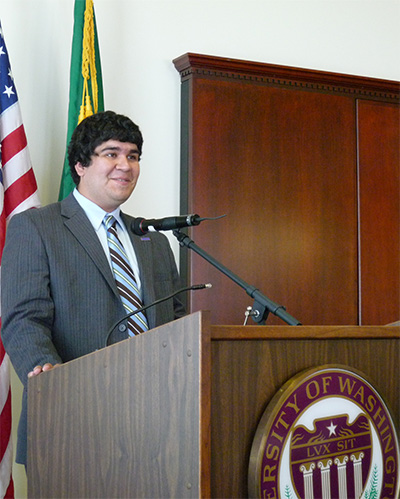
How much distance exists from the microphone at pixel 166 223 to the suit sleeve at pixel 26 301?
16.7 inches

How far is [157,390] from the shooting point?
149 centimetres

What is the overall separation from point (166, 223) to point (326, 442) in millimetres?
777

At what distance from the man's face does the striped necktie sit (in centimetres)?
8

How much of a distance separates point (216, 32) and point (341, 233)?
130cm

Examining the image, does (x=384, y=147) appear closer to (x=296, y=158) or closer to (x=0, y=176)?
(x=296, y=158)

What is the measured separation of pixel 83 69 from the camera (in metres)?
3.40

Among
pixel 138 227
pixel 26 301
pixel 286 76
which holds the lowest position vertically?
pixel 26 301

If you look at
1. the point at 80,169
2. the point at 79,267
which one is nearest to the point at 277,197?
the point at 80,169

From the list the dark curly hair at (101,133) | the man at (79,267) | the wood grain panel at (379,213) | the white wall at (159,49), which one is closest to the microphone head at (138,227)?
the man at (79,267)

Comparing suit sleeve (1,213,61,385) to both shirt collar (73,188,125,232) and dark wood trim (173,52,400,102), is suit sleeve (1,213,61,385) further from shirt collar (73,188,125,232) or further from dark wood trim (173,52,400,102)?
dark wood trim (173,52,400,102)

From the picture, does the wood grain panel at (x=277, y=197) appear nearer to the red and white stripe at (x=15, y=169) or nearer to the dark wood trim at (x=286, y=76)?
the dark wood trim at (x=286, y=76)

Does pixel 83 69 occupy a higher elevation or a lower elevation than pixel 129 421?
higher

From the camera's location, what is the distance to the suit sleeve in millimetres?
2193

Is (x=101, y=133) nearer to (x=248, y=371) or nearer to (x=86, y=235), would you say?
(x=86, y=235)
